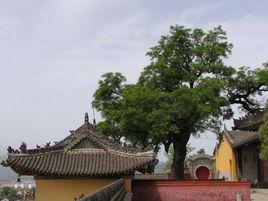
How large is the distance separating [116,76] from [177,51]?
5.54 meters

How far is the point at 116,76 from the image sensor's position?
1634 inches

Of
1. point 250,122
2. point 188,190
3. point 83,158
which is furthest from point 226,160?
point 83,158

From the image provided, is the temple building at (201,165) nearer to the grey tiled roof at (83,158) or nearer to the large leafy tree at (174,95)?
the large leafy tree at (174,95)

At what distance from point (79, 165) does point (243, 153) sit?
2403 centimetres

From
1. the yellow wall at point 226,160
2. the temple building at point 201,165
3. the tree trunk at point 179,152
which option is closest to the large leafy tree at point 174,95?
the tree trunk at point 179,152

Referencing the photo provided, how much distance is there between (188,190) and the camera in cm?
2652

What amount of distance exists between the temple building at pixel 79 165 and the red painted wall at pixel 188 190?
6.92ft

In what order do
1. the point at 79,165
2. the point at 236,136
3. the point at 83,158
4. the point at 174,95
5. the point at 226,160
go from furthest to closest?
1. the point at 226,160
2. the point at 236,136
3. the point at 174,95
4. the point at 83,158
5. the point at 79,165

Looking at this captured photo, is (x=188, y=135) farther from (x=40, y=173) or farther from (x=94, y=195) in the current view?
(x=94, y=195)

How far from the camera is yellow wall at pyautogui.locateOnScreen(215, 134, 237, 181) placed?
4703 cm

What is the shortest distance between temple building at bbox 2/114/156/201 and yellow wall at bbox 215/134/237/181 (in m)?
23.4

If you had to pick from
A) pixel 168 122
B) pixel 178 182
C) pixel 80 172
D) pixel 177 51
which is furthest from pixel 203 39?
pixel 80 172

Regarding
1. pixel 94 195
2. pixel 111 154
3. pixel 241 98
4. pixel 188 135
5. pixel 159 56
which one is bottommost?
pixel 94 195

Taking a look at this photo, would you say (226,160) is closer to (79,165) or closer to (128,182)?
(128,182)
